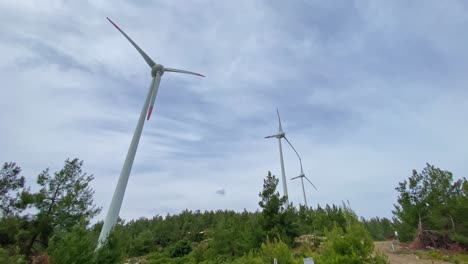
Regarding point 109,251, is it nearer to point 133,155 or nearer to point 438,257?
point 133,155

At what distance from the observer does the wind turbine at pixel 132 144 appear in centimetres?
1842

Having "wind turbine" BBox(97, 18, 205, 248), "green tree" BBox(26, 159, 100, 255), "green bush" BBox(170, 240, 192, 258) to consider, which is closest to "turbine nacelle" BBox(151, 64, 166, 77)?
"wind turbine" BBox(97, 18, 205, 248)

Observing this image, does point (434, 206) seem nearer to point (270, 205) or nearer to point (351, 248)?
→ point (270, 205)

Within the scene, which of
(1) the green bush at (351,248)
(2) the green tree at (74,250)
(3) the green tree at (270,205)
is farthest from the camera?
(3) the green tree at (270,205)

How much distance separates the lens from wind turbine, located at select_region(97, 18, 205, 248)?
725 inches

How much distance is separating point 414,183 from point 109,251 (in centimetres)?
3013

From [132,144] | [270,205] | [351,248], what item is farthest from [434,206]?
[132,144]

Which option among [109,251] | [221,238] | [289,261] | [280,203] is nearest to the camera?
[289,261]

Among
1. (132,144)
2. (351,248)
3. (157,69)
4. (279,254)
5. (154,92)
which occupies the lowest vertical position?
(279,254)

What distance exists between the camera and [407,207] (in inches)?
1142

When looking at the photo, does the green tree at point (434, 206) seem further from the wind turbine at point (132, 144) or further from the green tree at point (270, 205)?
the wind turbine at point (132, 144)

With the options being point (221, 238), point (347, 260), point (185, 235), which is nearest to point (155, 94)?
point (221, 238)

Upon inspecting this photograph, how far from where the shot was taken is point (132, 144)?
2194 centimetres

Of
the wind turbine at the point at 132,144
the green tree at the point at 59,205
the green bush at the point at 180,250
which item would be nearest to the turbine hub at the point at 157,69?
the wind turbine at the point at 132,144
